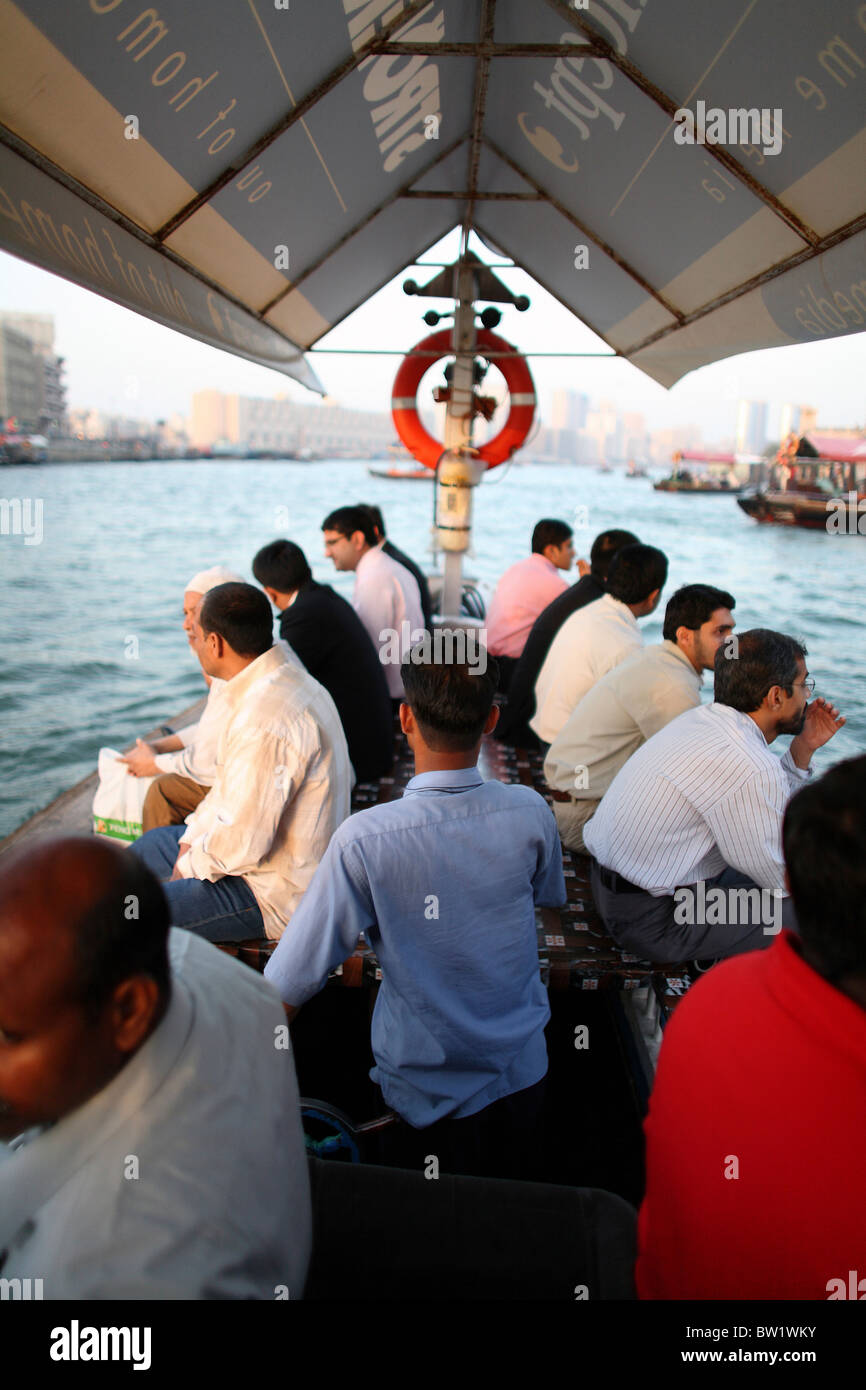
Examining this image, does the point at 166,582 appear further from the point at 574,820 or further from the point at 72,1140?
the point at 72,1140

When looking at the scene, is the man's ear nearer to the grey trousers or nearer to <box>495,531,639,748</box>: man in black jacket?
the grey trousers

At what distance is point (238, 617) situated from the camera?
217 centimetres

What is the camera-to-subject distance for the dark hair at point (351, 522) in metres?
4.05

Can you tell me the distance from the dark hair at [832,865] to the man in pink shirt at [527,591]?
3547 mm

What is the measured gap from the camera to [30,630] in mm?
13109

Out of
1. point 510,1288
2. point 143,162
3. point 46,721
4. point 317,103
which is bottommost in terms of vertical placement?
point 46,721

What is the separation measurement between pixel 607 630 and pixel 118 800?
1.86 metres

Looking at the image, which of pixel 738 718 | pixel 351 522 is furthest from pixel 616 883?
pixel 351 522

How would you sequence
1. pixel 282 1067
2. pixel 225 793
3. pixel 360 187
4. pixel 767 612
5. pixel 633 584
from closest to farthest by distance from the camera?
pixel 282 1067 → pixel 225 793 → pixel 633 584 → pixel 360 187 → pixel 767 612

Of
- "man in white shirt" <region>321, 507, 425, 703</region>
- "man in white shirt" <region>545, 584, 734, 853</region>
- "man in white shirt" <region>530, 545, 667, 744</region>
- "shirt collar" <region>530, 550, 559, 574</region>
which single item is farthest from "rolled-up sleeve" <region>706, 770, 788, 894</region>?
"shirt collar" <region>530, 550, 559, 574</region>

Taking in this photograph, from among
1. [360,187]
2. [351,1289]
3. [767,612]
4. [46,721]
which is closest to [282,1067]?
[351,1289]
